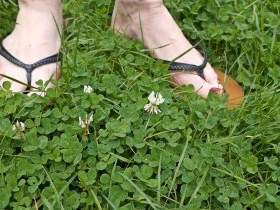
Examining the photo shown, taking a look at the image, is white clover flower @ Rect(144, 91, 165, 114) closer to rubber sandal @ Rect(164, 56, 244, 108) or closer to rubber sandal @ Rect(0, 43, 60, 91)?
rubber sandal @ Rect(164, 56, 244, 108)

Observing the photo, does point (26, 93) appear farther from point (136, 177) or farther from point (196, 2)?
point (196, 2)

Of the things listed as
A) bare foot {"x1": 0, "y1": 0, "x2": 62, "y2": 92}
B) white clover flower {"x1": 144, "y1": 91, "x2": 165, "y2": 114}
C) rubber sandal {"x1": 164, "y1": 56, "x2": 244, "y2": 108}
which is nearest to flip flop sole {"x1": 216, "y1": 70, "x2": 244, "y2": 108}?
rubber sandal {"x1": 164, "y1": 56, "x2": 244, "y2": 108}

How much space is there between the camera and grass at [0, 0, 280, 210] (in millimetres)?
1686

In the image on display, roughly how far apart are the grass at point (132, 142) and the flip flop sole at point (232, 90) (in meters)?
0.03

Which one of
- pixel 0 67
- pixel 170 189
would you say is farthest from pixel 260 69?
pixel 0 67

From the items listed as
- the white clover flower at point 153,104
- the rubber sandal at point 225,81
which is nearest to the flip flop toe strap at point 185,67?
the rubber sandal at point 225,81

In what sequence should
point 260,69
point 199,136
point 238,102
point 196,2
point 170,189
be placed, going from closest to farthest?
1. point 170,189
2. point 199,136
3. point 238,102
4. point 260,69
5. point 196,2

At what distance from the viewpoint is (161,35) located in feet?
7.20

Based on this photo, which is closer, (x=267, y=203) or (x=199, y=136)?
(x=267, y=203)

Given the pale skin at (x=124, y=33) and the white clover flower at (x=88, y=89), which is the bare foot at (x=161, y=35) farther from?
the white clover flower at (x=88, y=89)

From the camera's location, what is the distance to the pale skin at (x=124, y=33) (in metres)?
2.05

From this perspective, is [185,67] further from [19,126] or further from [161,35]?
[19,126]

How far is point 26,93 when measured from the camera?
198 centimetres

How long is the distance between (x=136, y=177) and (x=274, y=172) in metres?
0.41
